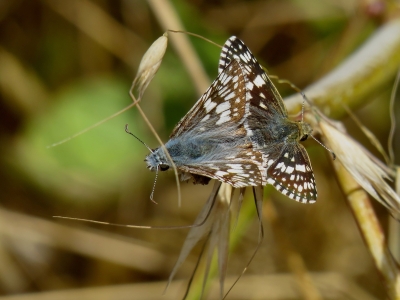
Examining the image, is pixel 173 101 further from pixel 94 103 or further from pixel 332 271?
pixel 332 271

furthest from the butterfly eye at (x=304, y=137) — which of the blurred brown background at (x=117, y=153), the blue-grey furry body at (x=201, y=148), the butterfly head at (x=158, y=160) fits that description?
the blurred brown background at (x=117, y=153)

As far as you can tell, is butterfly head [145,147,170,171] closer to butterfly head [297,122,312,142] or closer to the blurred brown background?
butterfly head [297,122,312,142]

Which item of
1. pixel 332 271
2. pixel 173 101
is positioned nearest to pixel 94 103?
pixel 173 101

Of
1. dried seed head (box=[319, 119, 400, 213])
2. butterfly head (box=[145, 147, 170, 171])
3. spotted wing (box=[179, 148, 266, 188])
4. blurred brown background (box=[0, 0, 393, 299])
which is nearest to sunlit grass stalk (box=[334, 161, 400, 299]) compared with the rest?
dried seed head (box=[319, 119, 400, 213])

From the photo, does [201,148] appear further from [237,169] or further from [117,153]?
[117,153]

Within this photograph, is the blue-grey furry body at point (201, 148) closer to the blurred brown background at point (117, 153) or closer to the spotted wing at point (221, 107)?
the spotted wing at point (221, 107)

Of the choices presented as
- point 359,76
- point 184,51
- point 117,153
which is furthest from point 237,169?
point 117,153
